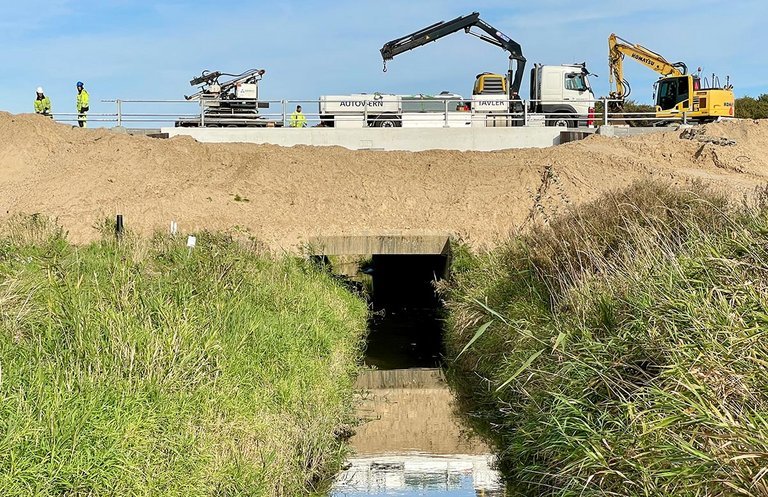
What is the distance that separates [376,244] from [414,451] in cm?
1051

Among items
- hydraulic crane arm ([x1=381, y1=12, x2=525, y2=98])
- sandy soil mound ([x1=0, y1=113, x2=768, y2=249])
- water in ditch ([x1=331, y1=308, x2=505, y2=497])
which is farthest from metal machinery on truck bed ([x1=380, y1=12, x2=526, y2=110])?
water in ditch ([x1=331, y1=308, x2=505, y2=497])

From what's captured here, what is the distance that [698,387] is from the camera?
20.2 feet

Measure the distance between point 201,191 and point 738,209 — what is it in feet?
59.7

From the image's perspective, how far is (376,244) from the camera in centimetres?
2212

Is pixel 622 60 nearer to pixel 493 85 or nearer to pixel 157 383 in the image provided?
pixel 493 85

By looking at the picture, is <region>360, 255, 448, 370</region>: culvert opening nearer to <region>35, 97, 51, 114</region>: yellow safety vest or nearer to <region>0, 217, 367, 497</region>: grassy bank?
<region>0, 217, 367, 497</region>: grassy bank

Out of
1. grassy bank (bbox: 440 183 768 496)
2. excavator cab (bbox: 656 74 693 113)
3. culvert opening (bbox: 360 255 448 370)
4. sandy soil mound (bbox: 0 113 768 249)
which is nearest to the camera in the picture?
grassy bank (bbox: 440 183 768 496)

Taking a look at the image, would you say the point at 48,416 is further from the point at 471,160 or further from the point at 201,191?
the point at 471,160

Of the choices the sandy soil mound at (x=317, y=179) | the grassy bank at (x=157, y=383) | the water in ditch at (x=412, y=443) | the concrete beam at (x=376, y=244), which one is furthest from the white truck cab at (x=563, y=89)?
the grassy bank at (x=157, y=383)

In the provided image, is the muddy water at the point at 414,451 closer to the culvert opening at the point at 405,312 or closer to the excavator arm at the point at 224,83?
the culvert opening at the point at 405,312

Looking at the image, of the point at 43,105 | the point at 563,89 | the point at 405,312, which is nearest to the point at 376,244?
the point at 405,312

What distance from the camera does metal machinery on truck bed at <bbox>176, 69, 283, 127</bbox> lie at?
113 ft

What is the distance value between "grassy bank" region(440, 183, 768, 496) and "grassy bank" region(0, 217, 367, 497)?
2468 millimetres

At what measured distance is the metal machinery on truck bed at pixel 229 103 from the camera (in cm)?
3451
